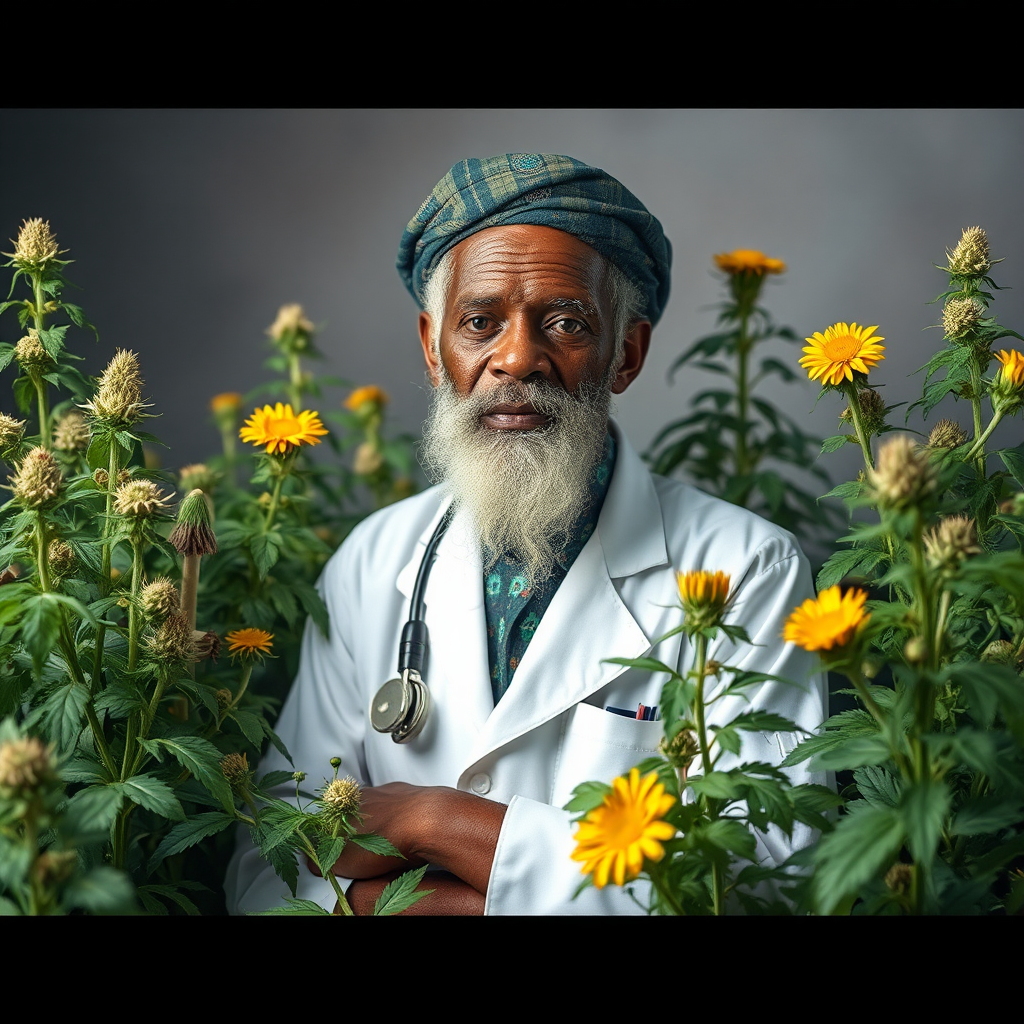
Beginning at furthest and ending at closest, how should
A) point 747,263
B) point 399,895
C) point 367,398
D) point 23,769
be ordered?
1. point 367,398
2. point 747,263
3. point 399,895
4. point 23,769

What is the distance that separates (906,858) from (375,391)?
1529 millimetres

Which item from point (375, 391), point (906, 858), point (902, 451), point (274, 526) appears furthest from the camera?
point (375, 391)

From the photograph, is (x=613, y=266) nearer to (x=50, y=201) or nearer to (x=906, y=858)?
(x=906, y=858)

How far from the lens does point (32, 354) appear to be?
49.4 inches

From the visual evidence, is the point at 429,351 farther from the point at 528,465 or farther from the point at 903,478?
the point at 903,478

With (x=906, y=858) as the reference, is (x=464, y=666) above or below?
above

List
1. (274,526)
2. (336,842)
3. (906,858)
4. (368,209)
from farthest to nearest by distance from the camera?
(368,209) → (274,526) → (906,858) → (336,842)

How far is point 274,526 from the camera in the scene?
5.44 feet

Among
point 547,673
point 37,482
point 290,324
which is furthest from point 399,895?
point 290,324

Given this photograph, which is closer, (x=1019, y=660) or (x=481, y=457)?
(x=1019, y=660)

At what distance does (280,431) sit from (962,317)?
960 millimetres

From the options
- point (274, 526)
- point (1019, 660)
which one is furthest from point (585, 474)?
point (1019, 660)

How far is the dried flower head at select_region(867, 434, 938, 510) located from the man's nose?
28.6 inches

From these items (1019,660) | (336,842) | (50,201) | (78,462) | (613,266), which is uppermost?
(50,201)
